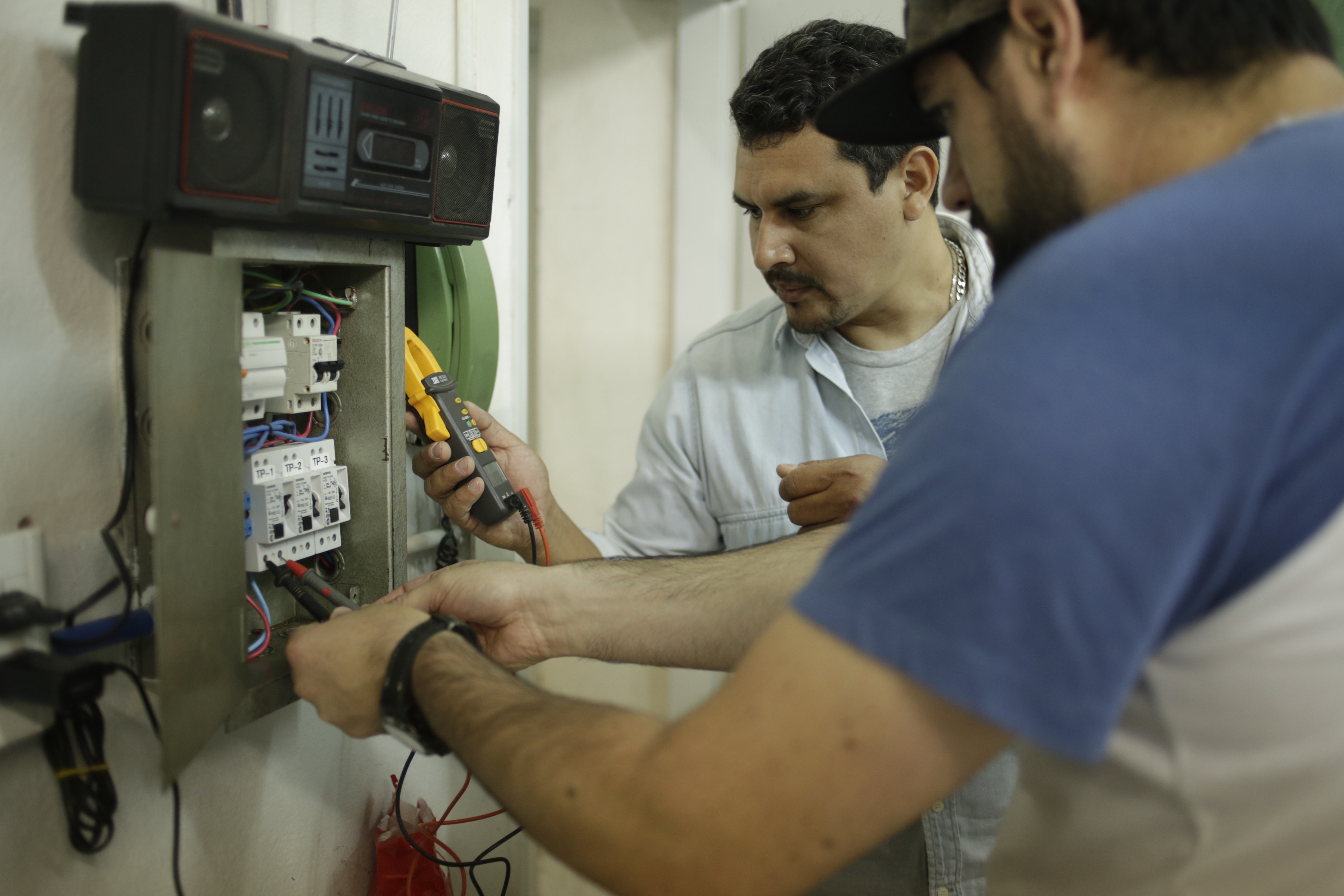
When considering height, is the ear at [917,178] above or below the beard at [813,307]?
above

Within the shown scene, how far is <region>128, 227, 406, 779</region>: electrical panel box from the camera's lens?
774 millimetres

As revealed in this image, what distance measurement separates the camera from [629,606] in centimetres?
118

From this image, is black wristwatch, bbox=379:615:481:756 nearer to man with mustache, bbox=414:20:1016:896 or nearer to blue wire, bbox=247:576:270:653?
blue wire, bbox=247:576:270:653

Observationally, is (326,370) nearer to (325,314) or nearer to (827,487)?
(325,314)

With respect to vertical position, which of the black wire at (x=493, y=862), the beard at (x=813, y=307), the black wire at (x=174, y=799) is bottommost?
the black wire at (x=493, y=862)

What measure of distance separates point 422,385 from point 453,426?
73 millimetres

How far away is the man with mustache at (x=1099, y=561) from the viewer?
1.55ft

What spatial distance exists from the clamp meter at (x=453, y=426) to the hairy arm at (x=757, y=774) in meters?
0.64

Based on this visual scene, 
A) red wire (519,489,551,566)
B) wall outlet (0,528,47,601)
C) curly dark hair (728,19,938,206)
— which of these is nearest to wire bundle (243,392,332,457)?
wall outlet (0,528,47,601)

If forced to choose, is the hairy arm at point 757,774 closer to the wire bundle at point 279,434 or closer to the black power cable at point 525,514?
the wire bundle at point 279,434

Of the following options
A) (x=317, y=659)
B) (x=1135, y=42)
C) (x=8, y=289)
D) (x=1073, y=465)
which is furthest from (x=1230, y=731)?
(x=8, y=289)

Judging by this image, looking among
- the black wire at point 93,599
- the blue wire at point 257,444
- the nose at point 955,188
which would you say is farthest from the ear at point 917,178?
the black wire at point 93,599

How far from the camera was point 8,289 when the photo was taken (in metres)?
0.78

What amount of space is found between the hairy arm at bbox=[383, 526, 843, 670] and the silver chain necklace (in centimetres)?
61
